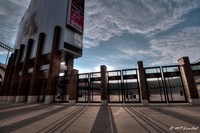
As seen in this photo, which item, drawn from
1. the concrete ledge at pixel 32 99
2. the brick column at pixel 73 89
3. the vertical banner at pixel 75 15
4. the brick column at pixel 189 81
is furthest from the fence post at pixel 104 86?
the concrete ledge at pixel 32 99

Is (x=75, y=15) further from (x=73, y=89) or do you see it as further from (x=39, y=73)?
(x=73, y=89)

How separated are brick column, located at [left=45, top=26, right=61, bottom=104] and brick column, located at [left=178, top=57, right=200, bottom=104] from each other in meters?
20.8

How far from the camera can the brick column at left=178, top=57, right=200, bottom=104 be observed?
42.8ft

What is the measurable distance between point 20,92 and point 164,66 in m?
29.8

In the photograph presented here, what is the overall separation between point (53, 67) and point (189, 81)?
21.5 meters

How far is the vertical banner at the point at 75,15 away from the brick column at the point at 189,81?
2128 centimetres

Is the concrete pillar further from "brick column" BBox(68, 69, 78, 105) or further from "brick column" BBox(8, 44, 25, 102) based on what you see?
"brick column" BBox(8, 44, 25, 102)

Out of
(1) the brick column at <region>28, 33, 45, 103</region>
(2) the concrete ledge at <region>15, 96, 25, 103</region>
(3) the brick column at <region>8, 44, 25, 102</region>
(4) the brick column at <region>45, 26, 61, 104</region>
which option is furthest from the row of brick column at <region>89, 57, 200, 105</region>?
(3) the brick column at <region>8, 44, 25, 102</region>

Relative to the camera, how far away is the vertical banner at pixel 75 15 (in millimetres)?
23928

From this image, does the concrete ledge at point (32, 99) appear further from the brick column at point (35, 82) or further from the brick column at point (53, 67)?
the brick column at point (53, 67)

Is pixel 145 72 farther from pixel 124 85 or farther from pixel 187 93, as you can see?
pixel 187 93

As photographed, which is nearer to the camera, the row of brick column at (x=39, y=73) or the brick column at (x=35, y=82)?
the row of brick column at (x=39, y=73)

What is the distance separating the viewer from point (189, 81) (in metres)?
13.6

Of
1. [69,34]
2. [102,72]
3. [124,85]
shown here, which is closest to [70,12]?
[69,34]
